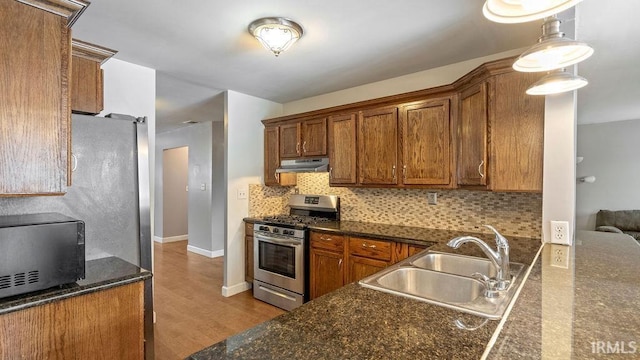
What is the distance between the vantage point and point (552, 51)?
119 cm

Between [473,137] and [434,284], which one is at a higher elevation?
[473,137]

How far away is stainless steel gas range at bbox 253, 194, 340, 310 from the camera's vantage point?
3082mm

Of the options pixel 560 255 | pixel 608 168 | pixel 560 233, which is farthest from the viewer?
pixel 608 168

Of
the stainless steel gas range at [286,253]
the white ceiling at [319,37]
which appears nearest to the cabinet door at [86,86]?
the white ceiling at [319,37]

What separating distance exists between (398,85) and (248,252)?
8.64 ft

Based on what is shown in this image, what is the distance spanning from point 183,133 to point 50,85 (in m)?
4.96

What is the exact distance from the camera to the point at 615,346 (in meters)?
0.75

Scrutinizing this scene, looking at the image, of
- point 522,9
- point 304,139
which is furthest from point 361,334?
point 304,139

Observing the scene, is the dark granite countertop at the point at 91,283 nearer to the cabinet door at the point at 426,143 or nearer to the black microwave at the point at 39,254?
the black microwave at the point at 39,254

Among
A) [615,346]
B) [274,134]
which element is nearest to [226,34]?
[274,134]

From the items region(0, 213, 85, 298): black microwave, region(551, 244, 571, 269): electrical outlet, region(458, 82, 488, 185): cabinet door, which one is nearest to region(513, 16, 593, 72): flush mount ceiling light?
region(458, 82, 488, 185): cabinet door

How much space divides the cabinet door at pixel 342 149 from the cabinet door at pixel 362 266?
829 millimetres

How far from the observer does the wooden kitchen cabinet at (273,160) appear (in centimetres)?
379

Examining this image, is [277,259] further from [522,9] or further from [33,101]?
[522,9]
